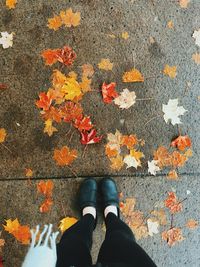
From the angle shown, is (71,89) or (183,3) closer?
(71,89)

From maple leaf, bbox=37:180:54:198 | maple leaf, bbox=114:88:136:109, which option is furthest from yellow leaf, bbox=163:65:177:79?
maple leaf, bbox=37:180:54:198

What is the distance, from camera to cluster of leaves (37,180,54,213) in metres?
2.24

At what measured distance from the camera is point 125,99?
2.33m

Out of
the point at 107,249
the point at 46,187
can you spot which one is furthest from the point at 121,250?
the point at 46,187

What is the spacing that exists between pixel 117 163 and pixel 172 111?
0.50 meters

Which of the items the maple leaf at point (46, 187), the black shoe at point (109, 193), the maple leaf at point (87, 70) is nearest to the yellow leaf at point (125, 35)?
the maple leaf at point (87, 70)

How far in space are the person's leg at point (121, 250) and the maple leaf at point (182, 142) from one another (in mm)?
661

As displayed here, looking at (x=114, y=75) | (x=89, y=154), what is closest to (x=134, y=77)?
(x=114, y=75)

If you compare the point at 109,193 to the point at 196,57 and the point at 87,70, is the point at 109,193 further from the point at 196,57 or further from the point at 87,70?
the point at 196,57

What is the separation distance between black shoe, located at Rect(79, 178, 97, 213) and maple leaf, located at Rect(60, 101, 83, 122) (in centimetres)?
40

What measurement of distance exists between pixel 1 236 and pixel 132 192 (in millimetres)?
856

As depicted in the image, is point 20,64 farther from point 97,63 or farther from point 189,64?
point 189,64

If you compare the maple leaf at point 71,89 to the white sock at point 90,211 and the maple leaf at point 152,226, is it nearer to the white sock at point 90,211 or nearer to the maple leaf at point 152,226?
the white sock at point 90,211

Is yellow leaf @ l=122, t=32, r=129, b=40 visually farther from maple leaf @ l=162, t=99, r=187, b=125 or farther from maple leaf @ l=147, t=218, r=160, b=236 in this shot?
maple leaf @ l=147, t=218, r=160, b=236
